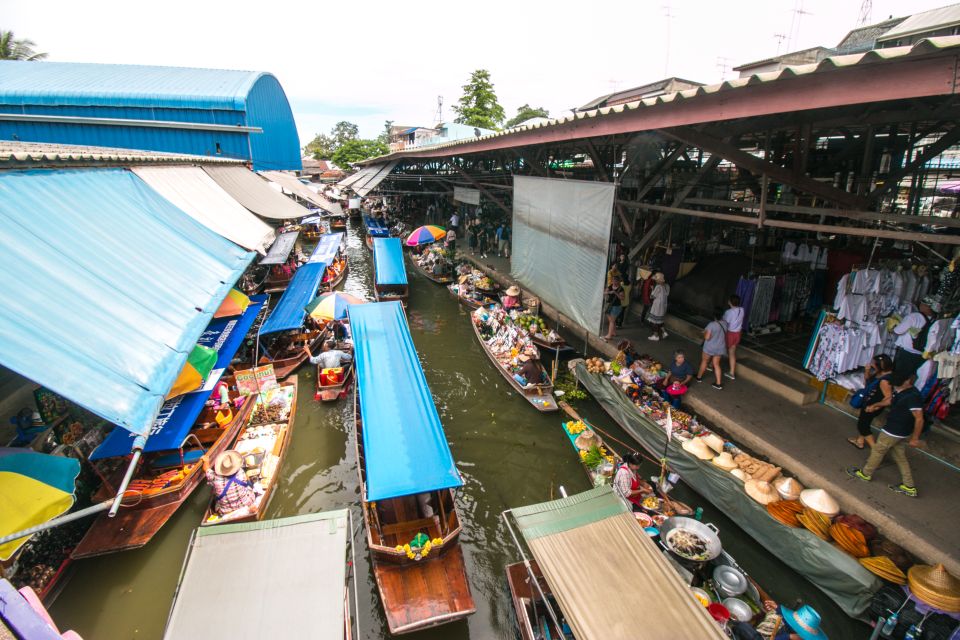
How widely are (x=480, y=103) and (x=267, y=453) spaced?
49.3m

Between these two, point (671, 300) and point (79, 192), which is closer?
point (79, 192)

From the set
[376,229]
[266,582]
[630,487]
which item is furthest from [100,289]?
[376,229]

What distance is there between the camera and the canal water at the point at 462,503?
5961mm

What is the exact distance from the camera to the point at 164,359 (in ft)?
16.7

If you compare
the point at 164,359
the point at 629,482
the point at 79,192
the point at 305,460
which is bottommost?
the point at 305,460

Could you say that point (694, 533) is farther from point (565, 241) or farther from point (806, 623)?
point (565, 241)

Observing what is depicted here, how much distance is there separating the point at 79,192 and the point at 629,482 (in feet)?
32.4

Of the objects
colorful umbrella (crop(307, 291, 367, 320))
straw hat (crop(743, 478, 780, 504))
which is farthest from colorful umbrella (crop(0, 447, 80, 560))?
colorful umbrella (crop(307, 291, 367, 320))

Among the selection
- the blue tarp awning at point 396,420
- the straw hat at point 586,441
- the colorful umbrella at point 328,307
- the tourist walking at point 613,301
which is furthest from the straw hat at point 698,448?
the colorful umbrella at point 328,307

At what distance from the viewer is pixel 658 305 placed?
1090 centimetres

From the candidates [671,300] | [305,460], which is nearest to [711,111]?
[671,300]

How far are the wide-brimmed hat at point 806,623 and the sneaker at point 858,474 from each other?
7.40 feet

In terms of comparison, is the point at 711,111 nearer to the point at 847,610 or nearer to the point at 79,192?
the point at 847,610

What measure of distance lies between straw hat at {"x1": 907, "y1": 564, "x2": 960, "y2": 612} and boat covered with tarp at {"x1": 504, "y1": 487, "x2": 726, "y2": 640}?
267cm
